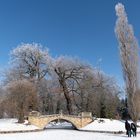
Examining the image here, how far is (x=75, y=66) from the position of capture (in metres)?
59.6

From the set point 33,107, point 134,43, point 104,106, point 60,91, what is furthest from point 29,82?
point 134,43

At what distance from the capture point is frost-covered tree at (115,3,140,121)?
131 feet

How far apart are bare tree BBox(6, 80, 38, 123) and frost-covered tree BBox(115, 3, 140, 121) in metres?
17.0

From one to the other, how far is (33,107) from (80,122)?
8188mm

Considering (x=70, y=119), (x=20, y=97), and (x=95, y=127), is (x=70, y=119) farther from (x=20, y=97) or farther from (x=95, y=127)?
(x=20, y=97)

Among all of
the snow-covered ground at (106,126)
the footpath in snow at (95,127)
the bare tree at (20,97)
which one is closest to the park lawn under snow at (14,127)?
the footpath in snow at (95,127)

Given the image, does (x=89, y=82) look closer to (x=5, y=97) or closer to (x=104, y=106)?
(x=104, y=106)

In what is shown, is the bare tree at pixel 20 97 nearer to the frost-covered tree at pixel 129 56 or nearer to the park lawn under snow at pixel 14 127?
the park lawn under snow at pixel 14 127

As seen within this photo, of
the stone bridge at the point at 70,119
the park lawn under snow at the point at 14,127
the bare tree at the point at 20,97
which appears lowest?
the park lawn under snow at the point at 14,127

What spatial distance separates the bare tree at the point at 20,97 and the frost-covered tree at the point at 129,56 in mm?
16996

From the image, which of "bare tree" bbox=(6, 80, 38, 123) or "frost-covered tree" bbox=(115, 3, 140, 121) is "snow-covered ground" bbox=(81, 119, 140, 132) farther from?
"bare tree" bbox=(6, 80, 38, 123)

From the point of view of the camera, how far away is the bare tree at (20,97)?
166ft

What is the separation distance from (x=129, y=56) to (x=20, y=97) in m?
17.9

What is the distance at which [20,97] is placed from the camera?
167 ft
